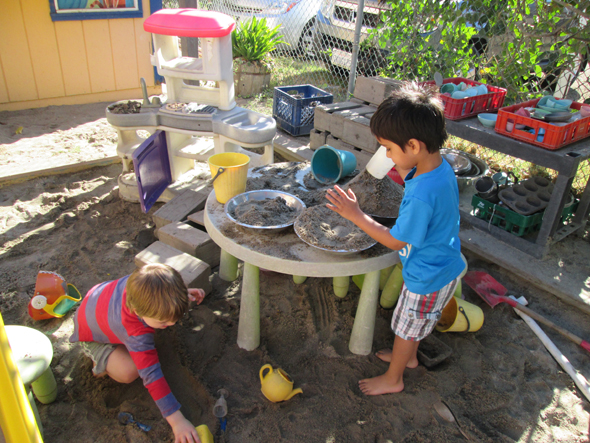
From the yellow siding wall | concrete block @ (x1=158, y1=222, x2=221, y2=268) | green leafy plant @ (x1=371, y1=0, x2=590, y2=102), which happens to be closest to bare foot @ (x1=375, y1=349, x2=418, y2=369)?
concrete block @ (x1=158, y1=222, x2=221, y2=268)

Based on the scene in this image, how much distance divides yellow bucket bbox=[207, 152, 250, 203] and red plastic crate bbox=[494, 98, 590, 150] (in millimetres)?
1852

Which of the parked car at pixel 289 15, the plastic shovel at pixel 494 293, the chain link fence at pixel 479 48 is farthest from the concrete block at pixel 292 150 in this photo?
the parked car at pixel 289 15

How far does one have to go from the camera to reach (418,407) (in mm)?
2078

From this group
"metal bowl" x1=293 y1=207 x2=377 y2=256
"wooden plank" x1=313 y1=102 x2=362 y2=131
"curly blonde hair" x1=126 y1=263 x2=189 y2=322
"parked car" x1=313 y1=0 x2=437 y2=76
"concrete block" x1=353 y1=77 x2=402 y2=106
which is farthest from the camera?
"parked car" x1=313 y1=0 x2=437 y2=76

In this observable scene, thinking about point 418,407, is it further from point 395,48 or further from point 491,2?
point 395,48

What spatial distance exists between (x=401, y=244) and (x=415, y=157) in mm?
369

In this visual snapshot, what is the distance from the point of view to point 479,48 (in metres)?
6.42

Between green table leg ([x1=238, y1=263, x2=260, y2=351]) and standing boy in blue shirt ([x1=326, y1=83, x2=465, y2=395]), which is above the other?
standing boy in blue shirt ([x1=326, y1=83, x2=465, y2=395])

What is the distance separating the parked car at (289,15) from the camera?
8500mm

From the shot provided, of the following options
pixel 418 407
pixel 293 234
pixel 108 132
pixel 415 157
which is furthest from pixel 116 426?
pixel 108 132

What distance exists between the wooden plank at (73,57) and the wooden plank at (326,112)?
4.02 metres

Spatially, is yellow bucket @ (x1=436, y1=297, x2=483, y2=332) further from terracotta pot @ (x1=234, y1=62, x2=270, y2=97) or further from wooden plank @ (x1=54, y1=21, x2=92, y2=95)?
wooden plank @ (x1=54, y1=21, x2=92, y2=95)

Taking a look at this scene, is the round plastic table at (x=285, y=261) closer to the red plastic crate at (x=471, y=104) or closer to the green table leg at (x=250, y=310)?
the green table leg at (x=250, y=310)

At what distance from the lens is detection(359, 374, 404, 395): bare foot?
2.12 metres
